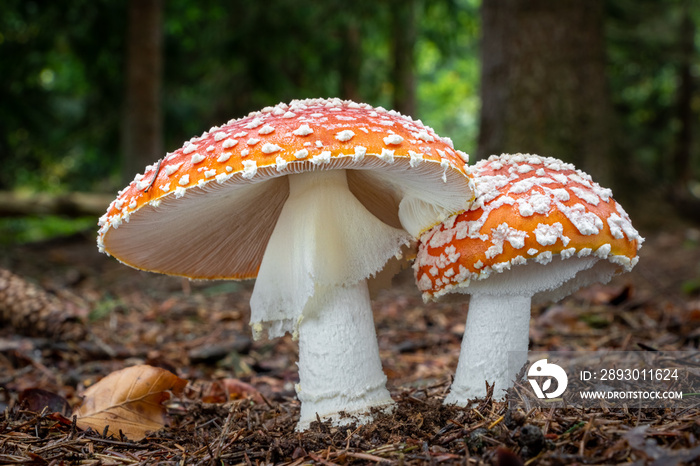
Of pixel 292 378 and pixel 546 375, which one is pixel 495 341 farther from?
pixel 292 378

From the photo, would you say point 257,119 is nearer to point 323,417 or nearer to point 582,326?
point 323,417

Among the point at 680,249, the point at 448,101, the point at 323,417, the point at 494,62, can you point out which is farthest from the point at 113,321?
the point at 448,101

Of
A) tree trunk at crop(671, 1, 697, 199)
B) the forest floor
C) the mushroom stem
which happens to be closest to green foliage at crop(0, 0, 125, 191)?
the forest floor

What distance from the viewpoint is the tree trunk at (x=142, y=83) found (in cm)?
728

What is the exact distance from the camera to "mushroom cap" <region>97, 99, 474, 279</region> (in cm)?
182

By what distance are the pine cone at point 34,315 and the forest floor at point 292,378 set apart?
95mm

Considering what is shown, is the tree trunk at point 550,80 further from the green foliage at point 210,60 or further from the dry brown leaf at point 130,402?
the dry brown leaf at point 130,402

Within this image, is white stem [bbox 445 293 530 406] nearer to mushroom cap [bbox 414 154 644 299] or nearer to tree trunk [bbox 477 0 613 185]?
mushroom cap [bbox 414 154 644 299]

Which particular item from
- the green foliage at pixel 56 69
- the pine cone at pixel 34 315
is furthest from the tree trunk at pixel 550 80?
the green foliage at pixel 56 69

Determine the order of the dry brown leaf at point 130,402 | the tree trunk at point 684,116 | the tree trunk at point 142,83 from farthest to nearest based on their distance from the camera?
1. the tree trunk at point 684,116
2. the tree trunk at point 142,83
3. the dry brown leaf at point 130,402

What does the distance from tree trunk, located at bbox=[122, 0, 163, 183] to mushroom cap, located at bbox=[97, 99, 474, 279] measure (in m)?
5.11

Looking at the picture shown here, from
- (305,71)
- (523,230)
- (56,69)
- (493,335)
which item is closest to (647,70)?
(305,71)

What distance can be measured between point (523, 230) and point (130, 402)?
6.08 ft

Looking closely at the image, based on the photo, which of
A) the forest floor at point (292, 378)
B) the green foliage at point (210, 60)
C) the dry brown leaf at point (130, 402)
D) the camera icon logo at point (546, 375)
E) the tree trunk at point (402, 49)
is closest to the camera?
the forest floor at point (292, 378)
